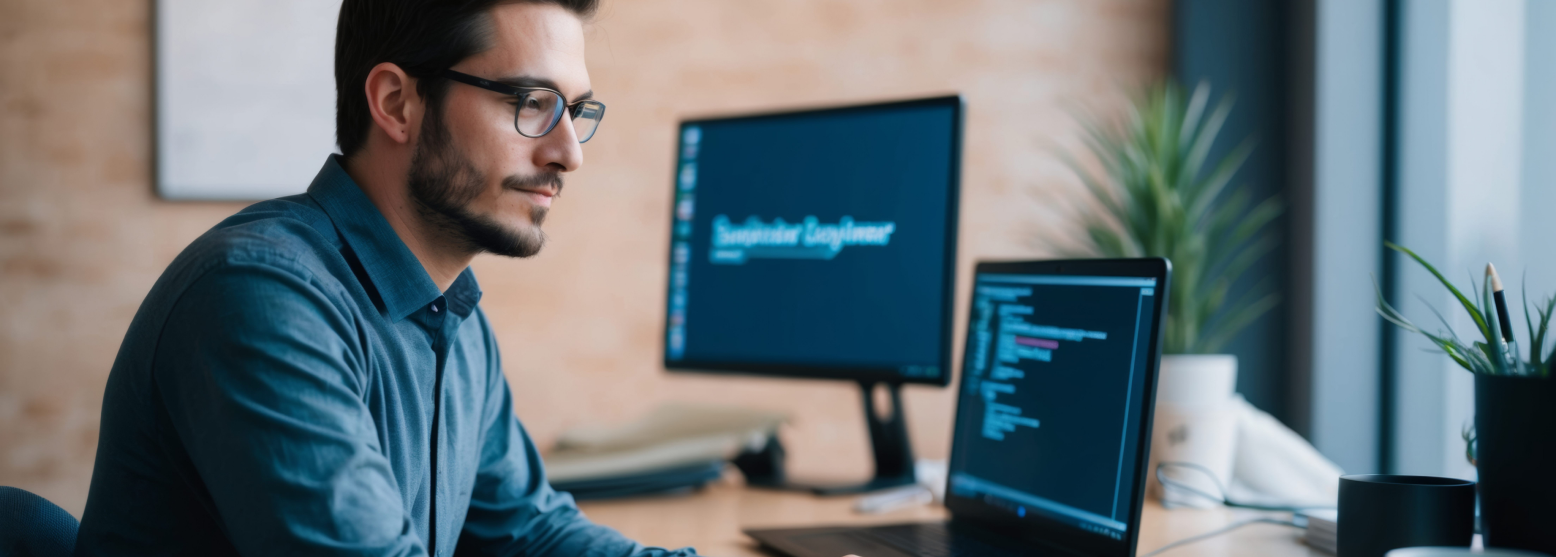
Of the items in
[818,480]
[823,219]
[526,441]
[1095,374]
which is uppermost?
[823,219]

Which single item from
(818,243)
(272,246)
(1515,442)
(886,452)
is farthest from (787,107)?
(1515,442)

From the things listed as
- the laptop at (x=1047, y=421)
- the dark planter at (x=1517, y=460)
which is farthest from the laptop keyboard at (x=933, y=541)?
the dark planter at (x=1517, y=460)

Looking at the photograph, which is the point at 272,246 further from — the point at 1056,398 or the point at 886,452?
the point at 886,452

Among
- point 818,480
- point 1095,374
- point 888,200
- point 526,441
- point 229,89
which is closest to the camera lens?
point 1095,374

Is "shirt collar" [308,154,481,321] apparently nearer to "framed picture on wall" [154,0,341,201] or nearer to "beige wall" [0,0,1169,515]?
"beige wall" [0,0,1169,515]

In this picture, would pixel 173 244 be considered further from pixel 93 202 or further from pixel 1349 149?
pixel 1349 149

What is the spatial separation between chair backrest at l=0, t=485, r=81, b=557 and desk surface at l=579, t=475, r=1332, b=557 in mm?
552

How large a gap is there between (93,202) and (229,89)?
1.13 feet

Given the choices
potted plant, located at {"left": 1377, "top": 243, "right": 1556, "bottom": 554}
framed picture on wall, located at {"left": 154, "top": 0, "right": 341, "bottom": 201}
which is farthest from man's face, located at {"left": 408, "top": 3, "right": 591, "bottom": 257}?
framed picture on wall, located at {"left": 154, "top": 0, "right": 341, "bottom": 201}

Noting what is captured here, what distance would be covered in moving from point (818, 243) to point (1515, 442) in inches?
34.8

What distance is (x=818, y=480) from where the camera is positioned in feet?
5.07

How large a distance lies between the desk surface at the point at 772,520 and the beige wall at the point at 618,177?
647 millimetres

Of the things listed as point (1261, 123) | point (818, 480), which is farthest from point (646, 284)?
point (1261, 123)

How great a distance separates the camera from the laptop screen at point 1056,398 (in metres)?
0.96
